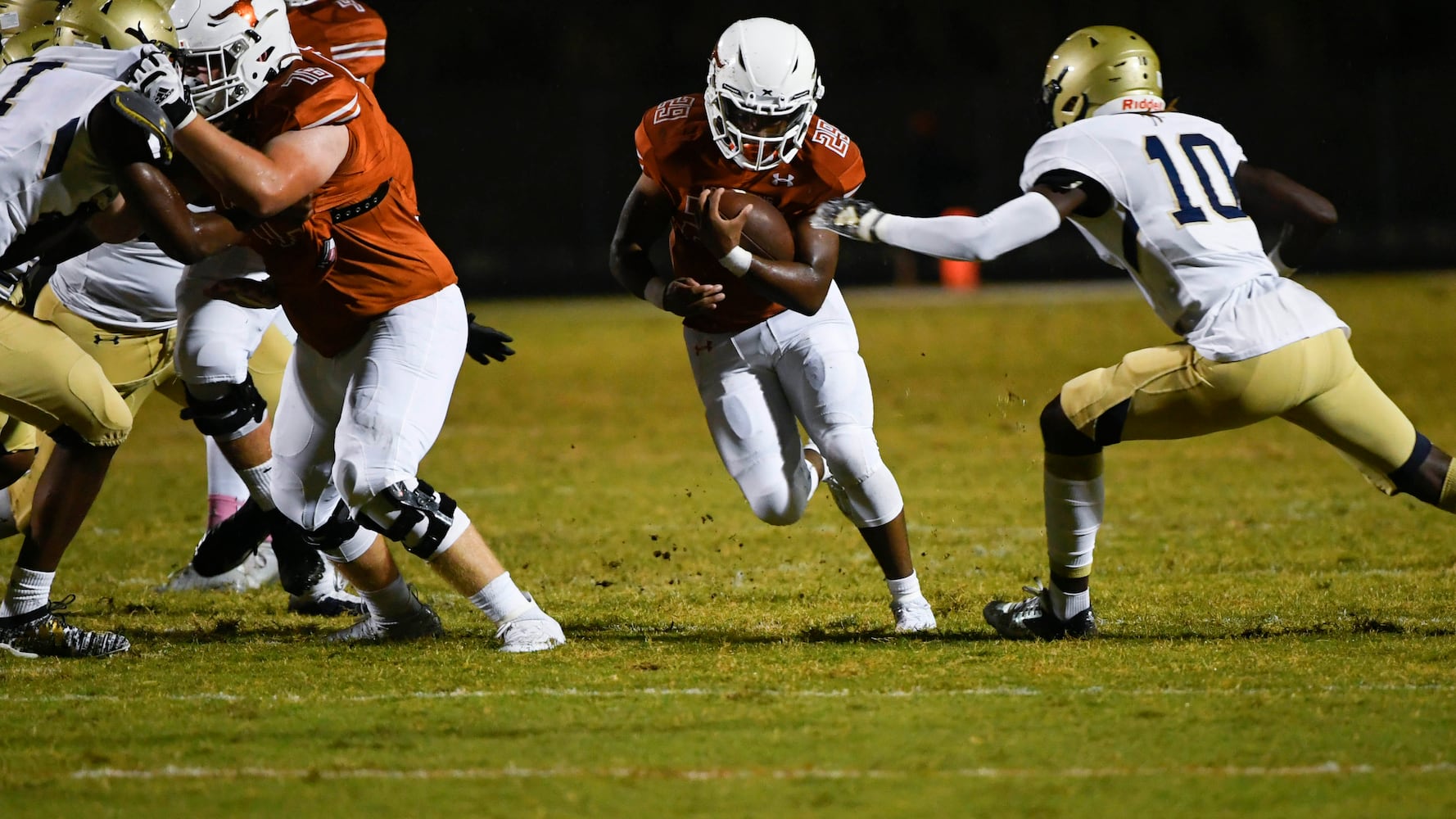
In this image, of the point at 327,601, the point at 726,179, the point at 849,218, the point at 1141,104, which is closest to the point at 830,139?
the point at 726,179

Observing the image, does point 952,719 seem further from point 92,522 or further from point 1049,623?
point 92,522

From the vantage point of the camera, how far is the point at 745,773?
3.31 meters

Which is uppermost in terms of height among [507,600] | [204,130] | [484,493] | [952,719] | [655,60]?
[204,130]

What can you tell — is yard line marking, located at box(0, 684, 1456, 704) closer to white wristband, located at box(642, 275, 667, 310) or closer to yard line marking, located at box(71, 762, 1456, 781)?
yard line marking, located at box(71, 762, 1456, 781)

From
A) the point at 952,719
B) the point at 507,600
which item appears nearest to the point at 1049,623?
the point at 952,719

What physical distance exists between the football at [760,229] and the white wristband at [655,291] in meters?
0.27

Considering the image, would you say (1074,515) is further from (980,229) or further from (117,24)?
(117,24)

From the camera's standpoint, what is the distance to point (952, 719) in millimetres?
3691

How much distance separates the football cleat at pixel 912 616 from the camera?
4762 mm

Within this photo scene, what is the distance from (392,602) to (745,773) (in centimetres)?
176

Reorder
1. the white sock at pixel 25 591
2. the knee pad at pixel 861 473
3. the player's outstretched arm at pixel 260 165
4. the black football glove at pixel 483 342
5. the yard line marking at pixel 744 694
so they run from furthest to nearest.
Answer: the black football glove at pixel 483 342 → the white sock at pixel 25 591 → the knee pad at pixel 861 473 → the player's outstretched arm at pixel 260 165 → the yard line marking at pixel 744 694

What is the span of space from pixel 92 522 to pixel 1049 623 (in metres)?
4.41

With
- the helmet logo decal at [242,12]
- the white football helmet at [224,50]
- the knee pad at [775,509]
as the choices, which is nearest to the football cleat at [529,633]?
the knee pad at [775,509]

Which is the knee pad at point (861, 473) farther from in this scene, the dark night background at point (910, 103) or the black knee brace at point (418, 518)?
the dark night background at point (910, 103)
